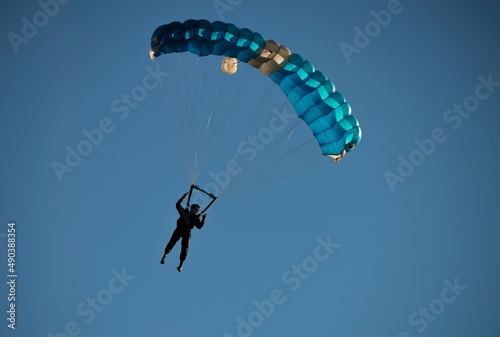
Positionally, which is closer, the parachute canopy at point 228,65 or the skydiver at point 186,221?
the skydiver at point 186,221

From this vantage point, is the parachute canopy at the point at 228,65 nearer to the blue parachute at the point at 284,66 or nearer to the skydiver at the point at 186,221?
the blue parachute at the point at 284,66

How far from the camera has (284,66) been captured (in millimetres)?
18156

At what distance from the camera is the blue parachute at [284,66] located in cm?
1761

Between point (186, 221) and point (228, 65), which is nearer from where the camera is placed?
point (186, 221)

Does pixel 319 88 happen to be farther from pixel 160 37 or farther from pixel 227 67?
pixel 160 37

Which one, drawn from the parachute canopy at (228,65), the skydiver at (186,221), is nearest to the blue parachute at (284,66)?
the parachute canopy at (228,65)

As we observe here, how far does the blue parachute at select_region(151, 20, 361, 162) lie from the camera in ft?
57.8

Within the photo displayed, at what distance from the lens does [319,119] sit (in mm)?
18594

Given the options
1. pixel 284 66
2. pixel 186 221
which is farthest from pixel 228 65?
pixel 186 221

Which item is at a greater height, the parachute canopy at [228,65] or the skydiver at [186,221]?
the parachute canopy at [228,65]

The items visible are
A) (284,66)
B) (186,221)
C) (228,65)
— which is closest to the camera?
(186,221)

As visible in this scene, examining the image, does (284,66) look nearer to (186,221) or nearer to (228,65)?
(228,65)

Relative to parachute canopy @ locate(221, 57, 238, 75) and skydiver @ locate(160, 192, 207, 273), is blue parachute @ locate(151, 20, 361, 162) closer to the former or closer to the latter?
parachute canopy @ locate(221, 57, 238, 75)

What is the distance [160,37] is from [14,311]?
11.7 meters
